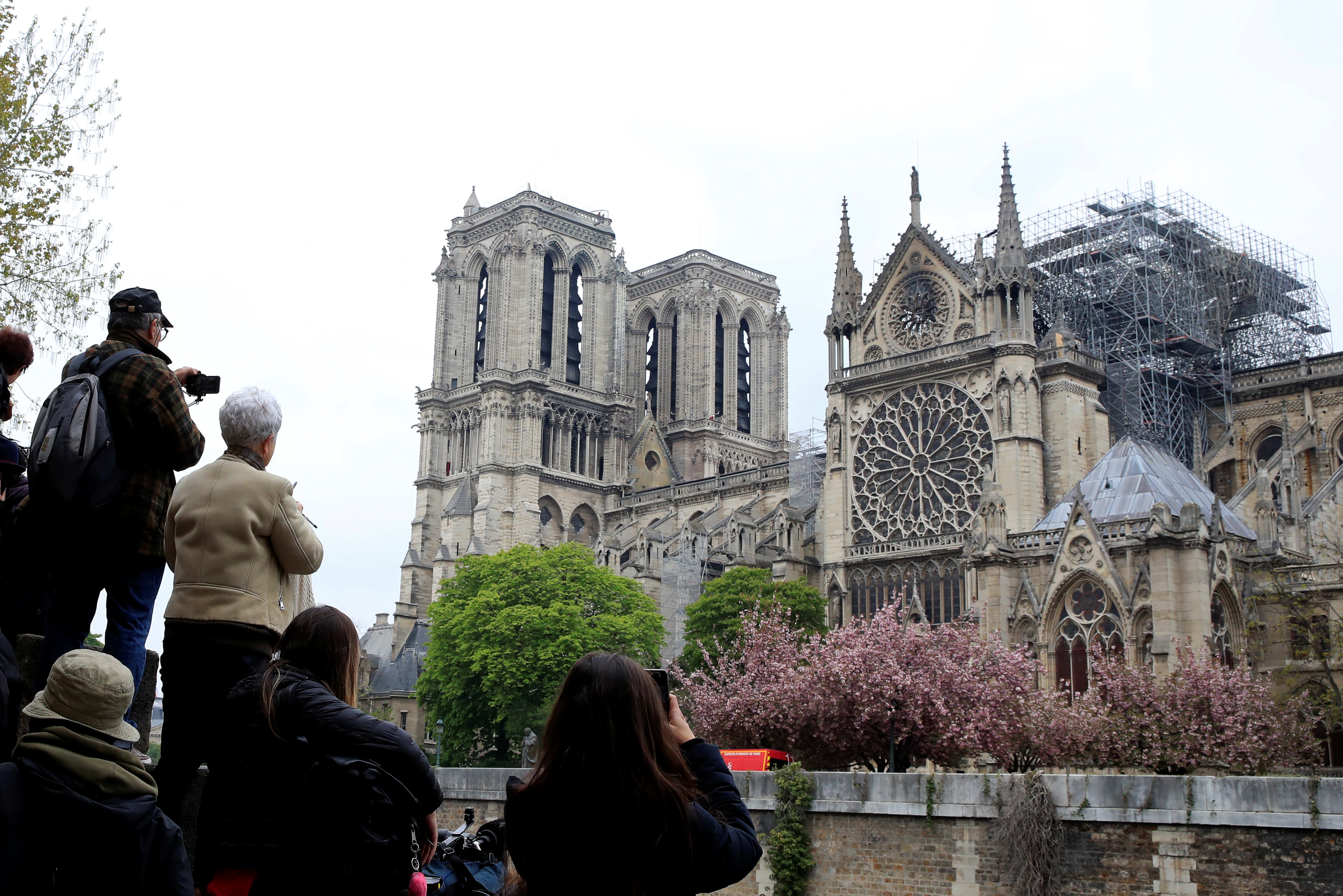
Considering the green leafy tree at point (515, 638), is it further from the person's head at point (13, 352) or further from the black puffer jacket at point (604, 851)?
the black puffer jacket at point (604, 851)

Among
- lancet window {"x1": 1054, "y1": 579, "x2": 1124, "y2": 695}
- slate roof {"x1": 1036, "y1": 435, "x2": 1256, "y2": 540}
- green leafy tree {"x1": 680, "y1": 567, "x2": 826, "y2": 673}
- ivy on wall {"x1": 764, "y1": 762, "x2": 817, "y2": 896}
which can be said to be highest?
slate roof {"x1": 1036, "y1": 435, "x2": 1256, "y2": 540}

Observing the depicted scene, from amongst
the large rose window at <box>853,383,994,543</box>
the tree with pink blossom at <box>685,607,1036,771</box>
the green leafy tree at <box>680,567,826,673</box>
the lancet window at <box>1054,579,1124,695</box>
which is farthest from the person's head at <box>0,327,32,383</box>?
the large rose window at <box>853,383,994,543</box>

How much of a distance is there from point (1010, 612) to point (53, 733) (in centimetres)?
3269

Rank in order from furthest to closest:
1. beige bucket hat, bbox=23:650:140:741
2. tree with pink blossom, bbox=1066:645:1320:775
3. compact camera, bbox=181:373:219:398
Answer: tree with pink blossom, bbox=1066:645:1320:775
compact camera, bbox=181:373:219:398
beige bucket hat, bbox=23:650:140:741

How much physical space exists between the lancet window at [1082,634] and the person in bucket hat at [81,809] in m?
29.9

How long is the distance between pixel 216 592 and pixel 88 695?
1082 millimetres

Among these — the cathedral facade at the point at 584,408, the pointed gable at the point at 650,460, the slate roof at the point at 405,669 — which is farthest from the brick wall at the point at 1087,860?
the pointed gable at the point at 650,460

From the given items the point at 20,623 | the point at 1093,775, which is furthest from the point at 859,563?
the point at 20,623

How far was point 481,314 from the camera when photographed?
72.9 m

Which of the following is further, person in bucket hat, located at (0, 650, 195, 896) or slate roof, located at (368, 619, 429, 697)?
slate roof, located at (368, 619, 429, 697)

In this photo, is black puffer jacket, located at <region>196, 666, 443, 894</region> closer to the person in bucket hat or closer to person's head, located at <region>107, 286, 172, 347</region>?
the person in bucket hat

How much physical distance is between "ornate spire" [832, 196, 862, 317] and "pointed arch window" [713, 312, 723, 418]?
1048 inches

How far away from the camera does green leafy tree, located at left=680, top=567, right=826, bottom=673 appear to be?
43750mm

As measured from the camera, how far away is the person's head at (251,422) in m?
5.83
